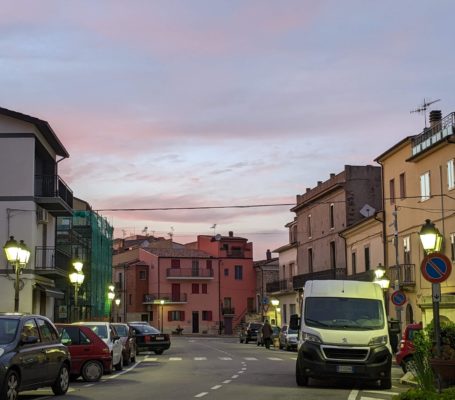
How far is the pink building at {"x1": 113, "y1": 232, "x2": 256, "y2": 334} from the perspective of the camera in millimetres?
98750

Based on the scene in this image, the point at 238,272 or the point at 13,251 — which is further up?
the point at 238,272

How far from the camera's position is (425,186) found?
126ft

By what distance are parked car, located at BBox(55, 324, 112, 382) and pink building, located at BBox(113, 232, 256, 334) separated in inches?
3021

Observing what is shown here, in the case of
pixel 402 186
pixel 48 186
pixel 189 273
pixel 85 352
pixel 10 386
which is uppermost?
pixel 402 186

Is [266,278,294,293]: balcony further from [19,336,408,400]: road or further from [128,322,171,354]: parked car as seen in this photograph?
[19,336,408,400]: road

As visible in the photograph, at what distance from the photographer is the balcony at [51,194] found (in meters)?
35.6

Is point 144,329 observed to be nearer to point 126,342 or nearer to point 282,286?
point 126,342

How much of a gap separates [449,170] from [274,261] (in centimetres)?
6840

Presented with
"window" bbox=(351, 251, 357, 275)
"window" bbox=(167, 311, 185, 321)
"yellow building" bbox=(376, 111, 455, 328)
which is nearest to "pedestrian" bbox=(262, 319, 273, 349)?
"window" bbox=(351, 251, 357, 275)

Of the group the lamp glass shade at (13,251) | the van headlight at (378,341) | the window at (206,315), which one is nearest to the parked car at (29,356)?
the van headlight at (378,341)

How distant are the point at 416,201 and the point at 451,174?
501cm

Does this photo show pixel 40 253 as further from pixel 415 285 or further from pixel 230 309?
pixel 230 309

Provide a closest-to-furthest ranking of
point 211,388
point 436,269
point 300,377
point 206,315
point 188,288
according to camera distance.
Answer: point 436,269 < point 211,388 < point 300,377 < point 206,315 < point 188,288

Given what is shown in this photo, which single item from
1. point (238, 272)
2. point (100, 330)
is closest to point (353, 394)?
point (100, 330)
